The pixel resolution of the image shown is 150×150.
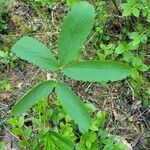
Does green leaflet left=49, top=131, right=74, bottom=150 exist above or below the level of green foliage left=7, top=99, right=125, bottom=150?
above

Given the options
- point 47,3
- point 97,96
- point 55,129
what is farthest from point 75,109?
point 47,3


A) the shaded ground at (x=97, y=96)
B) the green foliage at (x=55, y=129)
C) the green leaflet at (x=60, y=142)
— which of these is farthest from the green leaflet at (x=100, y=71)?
the shaded ground at (x=97, y=96)

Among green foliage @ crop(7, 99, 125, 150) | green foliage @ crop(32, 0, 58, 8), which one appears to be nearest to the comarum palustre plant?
green foliage @ crop(7, 99, 125, 150)

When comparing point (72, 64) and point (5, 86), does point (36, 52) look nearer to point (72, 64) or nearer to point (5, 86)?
point (72, 64)

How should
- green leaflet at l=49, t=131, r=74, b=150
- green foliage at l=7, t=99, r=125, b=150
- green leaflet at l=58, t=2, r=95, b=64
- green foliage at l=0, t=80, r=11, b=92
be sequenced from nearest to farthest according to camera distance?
green leaflet at l=58, t=2, r=95, b=64 → green leaflet at l=49, t=131, r=74, b=150 → green foliage at l=7, t=99, r=125, b=150 → green foliage at l=0, t=80, r=11, b=92

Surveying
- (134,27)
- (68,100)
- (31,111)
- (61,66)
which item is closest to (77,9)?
(61,66)

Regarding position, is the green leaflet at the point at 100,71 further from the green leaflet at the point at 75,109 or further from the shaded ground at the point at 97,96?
the shaded ground at the point at 97,96

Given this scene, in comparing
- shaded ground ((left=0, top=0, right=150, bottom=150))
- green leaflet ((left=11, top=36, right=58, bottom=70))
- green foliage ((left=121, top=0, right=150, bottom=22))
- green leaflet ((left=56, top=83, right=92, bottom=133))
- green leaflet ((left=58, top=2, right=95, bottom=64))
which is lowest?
shaded ground ((left=0, top=0, right=150, bottom=150))

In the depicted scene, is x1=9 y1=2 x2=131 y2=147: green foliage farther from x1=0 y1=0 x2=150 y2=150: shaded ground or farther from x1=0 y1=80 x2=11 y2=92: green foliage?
x1=0 y1=80 x2=11 y2=92: green foliage

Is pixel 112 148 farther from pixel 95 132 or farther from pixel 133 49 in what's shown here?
pixel 133 49
